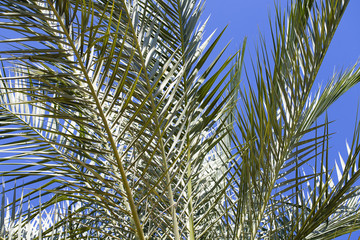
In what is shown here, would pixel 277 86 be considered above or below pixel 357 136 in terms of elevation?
above

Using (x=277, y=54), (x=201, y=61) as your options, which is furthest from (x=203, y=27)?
(x=277, y=54)

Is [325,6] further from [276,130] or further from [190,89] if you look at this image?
[190,89]

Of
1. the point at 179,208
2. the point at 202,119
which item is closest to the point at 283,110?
the point at 202,119

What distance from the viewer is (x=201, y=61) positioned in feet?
5.63

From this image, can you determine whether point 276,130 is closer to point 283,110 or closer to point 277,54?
point 283,110

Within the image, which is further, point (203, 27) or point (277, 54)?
point (203, 27)

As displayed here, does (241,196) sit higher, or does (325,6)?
(325,6)

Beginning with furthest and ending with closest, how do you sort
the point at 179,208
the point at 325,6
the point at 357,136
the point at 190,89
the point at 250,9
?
the point at 250,9
the point at 190,89
the point at 179,208
the point at 325,6
the point at 357,136

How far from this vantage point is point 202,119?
1.68 meters

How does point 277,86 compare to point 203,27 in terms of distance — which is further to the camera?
point 203,27

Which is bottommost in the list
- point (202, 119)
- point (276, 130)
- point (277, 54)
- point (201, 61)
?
point (276, 130)

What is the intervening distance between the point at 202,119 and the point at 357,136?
22.7 inches

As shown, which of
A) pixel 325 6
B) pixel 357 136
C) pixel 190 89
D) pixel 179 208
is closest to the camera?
pixel 357 136

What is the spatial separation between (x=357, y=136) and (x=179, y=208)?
692 mm
